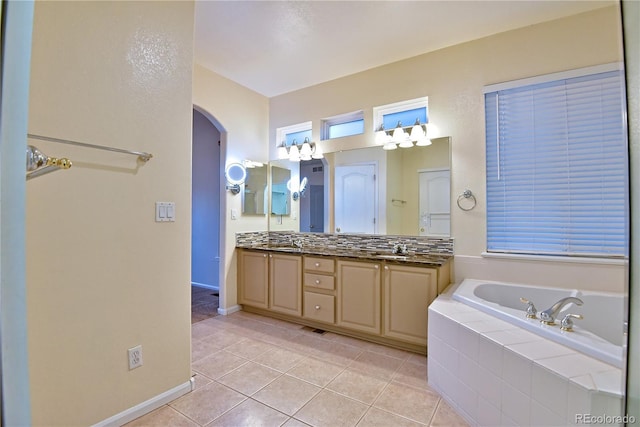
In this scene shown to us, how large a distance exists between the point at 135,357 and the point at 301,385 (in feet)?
3.40

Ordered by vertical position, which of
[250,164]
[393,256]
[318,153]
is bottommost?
[393,256]

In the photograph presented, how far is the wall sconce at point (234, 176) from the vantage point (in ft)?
11.0

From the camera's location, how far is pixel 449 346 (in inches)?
69.4

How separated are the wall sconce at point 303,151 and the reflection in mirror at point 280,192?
22 centimetres

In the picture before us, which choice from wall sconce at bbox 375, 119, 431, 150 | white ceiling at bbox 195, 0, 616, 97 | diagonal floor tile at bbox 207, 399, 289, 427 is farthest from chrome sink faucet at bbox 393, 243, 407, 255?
white ceiling at bbox 195, 0, 616, 97

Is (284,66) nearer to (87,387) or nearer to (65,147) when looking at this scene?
(65,147)

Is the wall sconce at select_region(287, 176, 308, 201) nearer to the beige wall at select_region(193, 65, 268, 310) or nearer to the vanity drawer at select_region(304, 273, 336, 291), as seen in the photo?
the beige wall at select_region(193, 65, 268, 310)

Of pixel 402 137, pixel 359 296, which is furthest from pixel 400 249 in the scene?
pixel 402 137

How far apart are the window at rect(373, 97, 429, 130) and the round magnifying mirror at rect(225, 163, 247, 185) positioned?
1.66 meters

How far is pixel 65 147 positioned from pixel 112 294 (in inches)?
30.7

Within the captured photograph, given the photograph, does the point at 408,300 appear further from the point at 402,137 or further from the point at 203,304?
the point at 203,304

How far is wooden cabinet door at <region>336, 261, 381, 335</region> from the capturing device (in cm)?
257

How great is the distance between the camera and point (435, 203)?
277 cm

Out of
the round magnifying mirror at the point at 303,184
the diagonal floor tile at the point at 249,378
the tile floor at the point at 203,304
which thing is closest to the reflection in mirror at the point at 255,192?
the round magnifying mirror at the point at 303,184
